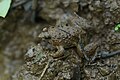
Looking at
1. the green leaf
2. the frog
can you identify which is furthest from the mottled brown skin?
the green leaf

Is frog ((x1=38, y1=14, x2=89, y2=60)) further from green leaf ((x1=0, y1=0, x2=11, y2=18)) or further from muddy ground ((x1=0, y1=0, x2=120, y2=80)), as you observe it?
green leaf ((x1=0, y1=0, x2=11, y2=18))

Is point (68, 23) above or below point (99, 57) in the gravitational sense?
above

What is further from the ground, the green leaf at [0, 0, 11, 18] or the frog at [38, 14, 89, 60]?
the green leaf at [0, 0, 11, 18]

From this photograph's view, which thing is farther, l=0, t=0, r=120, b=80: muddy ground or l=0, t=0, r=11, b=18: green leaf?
l=0, t=0, r=11, b=18: green leaf

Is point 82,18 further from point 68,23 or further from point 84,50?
point 84,50

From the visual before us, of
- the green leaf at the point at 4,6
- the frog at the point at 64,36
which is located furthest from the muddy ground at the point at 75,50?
the green leaf at the point at 4,6

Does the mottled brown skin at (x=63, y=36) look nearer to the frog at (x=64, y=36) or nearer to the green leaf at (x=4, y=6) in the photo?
the frog at (x=64, y=36)

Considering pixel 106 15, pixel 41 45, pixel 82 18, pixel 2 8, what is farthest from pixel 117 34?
pixel 2 8

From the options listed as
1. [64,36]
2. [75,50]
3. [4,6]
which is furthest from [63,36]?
[4,6]
